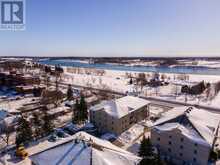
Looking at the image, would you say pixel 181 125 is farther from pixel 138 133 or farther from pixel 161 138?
pixel 138 133

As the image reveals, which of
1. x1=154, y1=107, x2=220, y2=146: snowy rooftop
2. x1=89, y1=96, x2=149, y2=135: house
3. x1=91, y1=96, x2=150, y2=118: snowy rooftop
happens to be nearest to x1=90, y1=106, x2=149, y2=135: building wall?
x1=89, y1=96, x2=149, y2=135: house

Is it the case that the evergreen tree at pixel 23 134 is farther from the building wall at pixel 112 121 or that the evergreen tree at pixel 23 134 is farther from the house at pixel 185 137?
the house at pixel 185 137

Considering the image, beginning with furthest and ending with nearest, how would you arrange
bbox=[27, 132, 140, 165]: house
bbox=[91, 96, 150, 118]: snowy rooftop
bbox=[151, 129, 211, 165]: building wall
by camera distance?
bbox=[91, 96, 150, 118]: snowy rooftop → bbox=[151, 129, 211, 165]: building wall → bbox=[27, 132, 140, 165]: house

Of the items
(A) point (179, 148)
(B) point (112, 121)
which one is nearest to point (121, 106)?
(B) point (112, 121)

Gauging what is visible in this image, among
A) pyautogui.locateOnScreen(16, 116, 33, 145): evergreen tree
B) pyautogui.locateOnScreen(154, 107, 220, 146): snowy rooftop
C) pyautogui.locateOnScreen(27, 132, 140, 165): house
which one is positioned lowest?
pyautogui.locateOnScreen(16, 116, 33, 145): evergreen tree

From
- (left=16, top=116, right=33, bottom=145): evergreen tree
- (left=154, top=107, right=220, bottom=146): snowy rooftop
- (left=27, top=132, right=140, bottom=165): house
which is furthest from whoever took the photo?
(left=16, top=116, right=33, bottom=145): evergreen tree

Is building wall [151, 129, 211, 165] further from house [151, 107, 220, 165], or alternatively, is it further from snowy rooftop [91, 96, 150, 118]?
snowy rooftop [91, 96, 150, 118]

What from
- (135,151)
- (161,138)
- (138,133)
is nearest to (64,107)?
(138,133)

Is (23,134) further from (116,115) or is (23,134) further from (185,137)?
(185,137)

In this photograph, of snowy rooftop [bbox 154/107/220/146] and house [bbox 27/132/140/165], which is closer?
house [bbox 27/132/140/165]

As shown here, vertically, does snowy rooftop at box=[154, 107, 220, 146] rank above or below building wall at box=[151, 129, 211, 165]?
above
